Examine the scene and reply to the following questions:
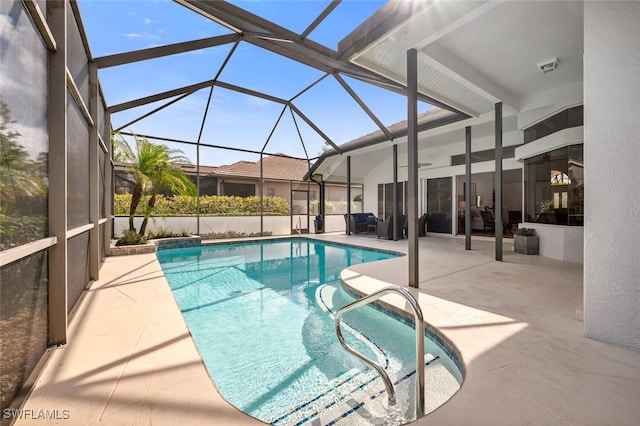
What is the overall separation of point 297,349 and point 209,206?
9885 millimetres

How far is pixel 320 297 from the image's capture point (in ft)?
15.4

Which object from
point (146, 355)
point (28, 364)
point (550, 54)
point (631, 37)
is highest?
point (550, 54)

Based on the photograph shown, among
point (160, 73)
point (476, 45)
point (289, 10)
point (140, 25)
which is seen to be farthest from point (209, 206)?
point (476, 45)

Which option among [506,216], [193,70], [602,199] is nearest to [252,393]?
[602,199]

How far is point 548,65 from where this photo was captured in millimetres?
4992

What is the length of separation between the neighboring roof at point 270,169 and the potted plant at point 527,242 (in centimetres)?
971

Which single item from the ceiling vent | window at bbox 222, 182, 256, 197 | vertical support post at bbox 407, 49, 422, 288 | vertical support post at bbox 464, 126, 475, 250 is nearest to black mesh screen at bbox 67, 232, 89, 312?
vertical support post at bbox 407, 49, 422, 288

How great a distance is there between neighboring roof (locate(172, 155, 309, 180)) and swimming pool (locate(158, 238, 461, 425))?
815 cm

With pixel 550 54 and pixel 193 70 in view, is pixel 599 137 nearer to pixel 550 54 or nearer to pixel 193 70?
pixel 550 54

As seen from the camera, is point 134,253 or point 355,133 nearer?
point 134,253

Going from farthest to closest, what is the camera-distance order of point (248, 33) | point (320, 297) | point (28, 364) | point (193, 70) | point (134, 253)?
point (193, 70) → point (134, 253) → point (248, 33) → point (320, 297) → point (28, 364)

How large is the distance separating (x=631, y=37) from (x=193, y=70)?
333 inches

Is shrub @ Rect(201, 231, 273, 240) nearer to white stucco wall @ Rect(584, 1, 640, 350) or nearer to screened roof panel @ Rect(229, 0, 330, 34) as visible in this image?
screened roof panel @ Rect(229, 0, 330, 34)

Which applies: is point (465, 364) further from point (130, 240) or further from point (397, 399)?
point (130, 240)
